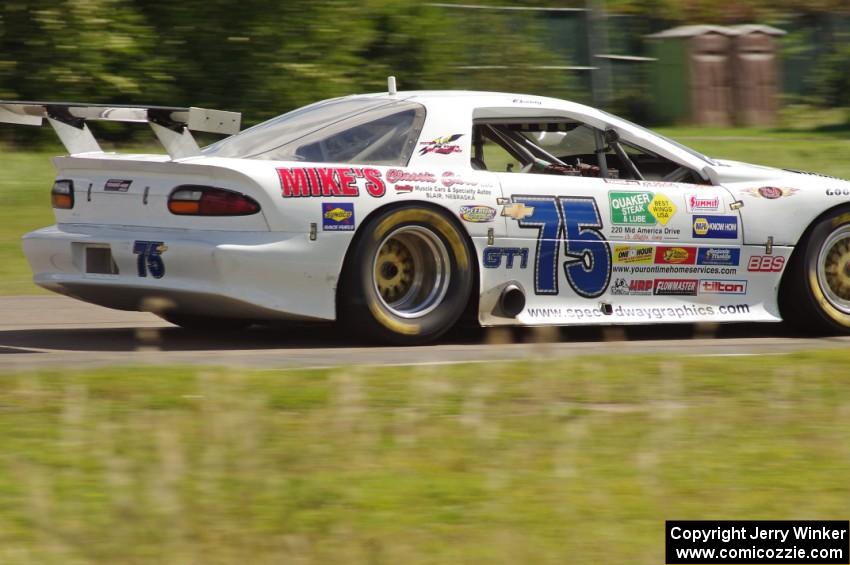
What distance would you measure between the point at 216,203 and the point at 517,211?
Answer: 1.56m

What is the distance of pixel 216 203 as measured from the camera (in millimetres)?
6613

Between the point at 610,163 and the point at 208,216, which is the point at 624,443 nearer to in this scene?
the point at 208,216

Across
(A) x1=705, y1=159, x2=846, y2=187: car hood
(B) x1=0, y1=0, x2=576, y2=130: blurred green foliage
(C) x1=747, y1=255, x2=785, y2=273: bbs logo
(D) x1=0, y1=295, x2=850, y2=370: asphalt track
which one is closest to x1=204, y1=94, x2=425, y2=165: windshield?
(D) x1=0, y1=295, x2=850, y2=370: asphalt track

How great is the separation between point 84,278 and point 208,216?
729mm

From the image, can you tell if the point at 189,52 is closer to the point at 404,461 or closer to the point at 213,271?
the point at 213,271

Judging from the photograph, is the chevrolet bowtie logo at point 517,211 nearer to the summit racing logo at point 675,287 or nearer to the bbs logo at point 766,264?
the summit racing logo at point 675,287

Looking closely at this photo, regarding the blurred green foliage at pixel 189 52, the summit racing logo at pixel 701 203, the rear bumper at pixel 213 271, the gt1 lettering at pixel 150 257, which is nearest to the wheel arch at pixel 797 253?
the summit racing logo at pixel 701 203

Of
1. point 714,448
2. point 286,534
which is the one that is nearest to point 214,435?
point 286,534

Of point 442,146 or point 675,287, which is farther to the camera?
point 675,287

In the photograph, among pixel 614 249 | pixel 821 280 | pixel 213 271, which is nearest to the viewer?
pixel 213 271

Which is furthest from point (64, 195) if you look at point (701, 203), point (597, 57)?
point (597, 57)

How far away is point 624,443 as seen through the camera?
495 cm

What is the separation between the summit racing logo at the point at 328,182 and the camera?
668 cm

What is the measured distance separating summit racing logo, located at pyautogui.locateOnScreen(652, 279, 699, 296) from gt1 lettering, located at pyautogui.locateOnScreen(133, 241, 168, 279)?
2.66 meters
